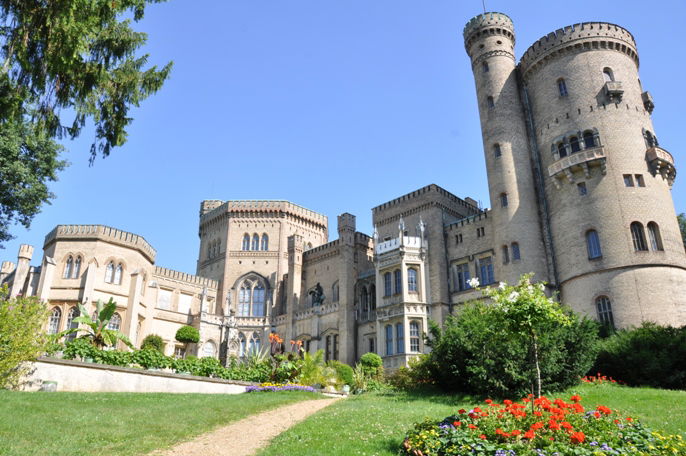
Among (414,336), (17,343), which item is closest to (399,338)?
(414,336)

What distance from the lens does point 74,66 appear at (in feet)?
38.8

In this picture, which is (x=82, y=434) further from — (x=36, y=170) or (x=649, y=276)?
(x=649, y=276)

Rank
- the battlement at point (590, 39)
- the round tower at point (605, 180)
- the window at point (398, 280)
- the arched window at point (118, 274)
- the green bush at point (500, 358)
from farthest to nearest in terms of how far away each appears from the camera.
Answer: the arched window at point (118, 274), the window at point (398, 280), the battlement at point (590, 39), the round tower at point (605, 180), the green bush at point (500, 358)

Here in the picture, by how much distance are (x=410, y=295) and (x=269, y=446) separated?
25964 millimetres

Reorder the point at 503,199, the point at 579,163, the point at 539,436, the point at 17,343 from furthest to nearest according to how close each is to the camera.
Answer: the point at 503,199
the point at 579,163
the point at 17,343
the point at 539,436

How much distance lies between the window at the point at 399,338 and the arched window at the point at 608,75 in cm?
1992

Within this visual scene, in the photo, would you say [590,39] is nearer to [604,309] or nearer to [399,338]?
[604,309]

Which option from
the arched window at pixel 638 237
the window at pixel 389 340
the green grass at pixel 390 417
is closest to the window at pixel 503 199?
the arched window at pixel 638 237

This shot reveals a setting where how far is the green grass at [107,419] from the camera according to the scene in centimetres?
1163

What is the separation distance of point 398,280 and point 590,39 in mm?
19548

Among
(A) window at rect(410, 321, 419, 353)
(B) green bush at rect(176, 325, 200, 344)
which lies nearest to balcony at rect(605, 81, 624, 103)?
(A) window at rect(410, 321, 419, 353)

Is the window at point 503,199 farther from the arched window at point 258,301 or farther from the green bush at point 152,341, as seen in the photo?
the green bush at point 152,341

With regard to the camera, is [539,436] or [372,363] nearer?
[539,436]

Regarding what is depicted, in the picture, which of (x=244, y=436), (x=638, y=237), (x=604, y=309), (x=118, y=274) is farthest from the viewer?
(x=118, y=274)
